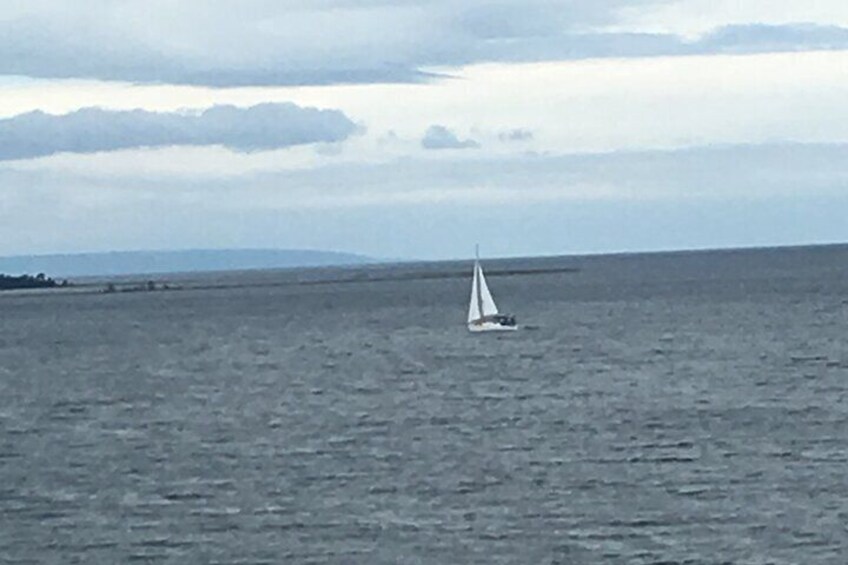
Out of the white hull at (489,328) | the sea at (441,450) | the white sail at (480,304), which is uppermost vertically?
the white sail at (480,304)

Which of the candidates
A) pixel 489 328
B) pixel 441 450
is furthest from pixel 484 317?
pixel 441 450

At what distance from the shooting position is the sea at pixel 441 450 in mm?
37062

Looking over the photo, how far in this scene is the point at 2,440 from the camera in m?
59.5

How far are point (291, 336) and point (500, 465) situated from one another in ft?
231

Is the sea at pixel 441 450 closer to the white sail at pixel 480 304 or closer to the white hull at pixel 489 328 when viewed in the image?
the white hull at pixel 489 328

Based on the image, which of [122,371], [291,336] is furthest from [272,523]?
[291,336]

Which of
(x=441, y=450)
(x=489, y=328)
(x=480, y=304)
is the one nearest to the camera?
(x=441, y=450)

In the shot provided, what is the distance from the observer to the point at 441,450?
51031 mm

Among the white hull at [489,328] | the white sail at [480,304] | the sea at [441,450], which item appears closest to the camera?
the sea at [441,450]

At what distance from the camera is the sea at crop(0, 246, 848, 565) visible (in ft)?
122

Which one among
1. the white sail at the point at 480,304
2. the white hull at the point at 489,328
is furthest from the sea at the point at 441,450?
the white sail at the point at 480,304

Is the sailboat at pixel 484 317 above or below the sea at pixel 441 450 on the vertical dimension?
above

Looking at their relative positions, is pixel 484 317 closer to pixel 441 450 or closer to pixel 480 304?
pixel 480 304

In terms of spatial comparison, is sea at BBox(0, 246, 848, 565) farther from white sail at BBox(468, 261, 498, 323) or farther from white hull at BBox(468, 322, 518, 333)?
white sail at BBox(468, 261, 498, 323)
